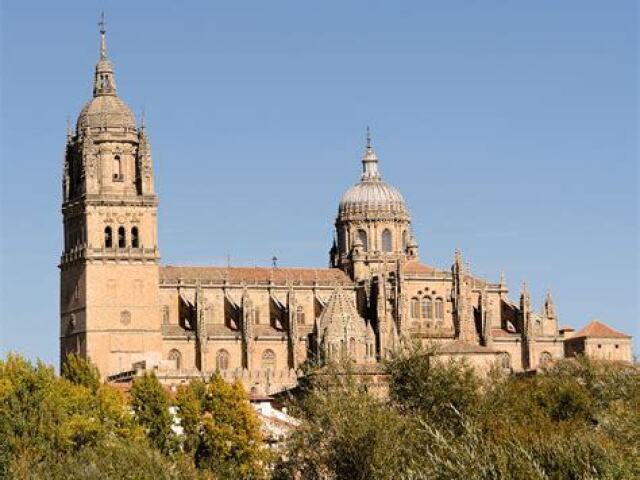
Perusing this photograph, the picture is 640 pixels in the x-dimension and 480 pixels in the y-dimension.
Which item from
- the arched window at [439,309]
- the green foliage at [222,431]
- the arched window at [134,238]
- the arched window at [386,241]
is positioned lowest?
the green foliage at [222,431]

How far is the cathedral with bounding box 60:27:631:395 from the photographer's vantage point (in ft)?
474

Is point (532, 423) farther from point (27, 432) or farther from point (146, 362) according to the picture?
point (146, 362)

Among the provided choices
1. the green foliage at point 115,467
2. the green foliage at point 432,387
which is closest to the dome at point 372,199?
the green foliage at point 432,387

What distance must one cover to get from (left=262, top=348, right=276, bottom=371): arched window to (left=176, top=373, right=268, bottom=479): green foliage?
42520 millimetres

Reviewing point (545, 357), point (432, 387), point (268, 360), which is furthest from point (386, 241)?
point (432, 387)

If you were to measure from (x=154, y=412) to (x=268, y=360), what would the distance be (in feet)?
153

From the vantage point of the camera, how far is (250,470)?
313ft

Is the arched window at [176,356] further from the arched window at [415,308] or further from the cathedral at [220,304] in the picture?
the arched window at [415,308]

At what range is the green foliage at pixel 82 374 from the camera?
4464 inches

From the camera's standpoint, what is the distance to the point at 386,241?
16525cm

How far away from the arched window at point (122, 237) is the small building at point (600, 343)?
35.1 metres

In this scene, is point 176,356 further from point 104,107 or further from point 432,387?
point 432,387

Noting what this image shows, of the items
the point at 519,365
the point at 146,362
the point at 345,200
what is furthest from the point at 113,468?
the point at 345,200

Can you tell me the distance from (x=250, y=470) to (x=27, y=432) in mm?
9814
